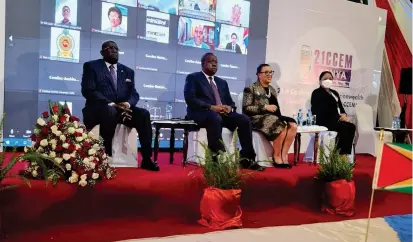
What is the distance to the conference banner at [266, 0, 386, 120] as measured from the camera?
629 cm

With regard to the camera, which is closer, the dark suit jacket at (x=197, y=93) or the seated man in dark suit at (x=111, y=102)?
the seated man in dark suit at (x=111, y=102)

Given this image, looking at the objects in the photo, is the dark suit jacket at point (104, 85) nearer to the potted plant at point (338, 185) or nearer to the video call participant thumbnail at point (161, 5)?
the video call participant thumbnail at point (161, 5)

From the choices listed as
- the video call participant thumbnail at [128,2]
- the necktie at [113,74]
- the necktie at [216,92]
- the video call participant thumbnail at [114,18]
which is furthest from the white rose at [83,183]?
the video call participant thumbnail at [128,2]

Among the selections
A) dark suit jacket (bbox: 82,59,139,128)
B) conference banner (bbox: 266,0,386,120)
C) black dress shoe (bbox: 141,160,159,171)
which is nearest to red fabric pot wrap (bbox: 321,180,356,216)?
black dress shoe (bbox: 141,160,159,171)

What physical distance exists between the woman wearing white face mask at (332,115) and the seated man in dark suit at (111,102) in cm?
248

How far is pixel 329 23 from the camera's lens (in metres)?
6.76

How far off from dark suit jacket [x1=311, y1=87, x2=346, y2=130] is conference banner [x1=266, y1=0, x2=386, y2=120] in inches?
36.8

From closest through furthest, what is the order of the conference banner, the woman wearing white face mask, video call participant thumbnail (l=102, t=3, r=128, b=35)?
1. video call participant thumbnail (l=102, t=3, r=128, b=35)
2. the woman wearing white face mask
3. the conference banner

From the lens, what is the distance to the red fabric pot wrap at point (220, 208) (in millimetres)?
3188

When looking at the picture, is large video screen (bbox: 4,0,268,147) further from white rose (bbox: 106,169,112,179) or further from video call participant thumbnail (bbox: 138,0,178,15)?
white rose (bbox: 106,169,112,179)

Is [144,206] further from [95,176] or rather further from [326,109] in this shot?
[326,109]

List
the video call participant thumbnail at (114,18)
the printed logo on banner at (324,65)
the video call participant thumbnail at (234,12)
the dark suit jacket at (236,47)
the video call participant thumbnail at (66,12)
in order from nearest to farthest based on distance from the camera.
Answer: the video call participant thumbnail at (66,12)
the video call participant thumbnail at (114,18)
the video call participant thumbnail at (234,12)
the dark suit jacket at (236,47)
the printed logo on banner at (324,65)

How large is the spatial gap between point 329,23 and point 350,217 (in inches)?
152

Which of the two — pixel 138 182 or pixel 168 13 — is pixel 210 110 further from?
pixel 168 13
